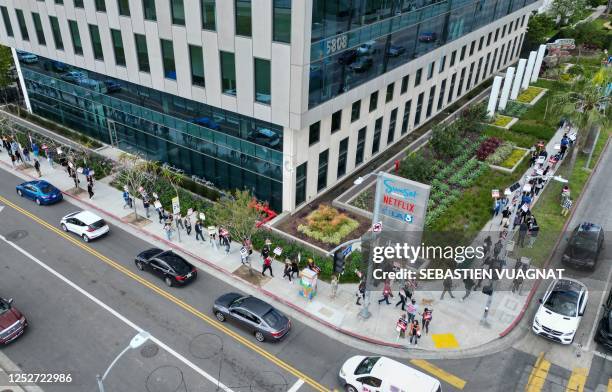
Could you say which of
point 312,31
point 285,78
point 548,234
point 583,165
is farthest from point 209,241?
point 583,165

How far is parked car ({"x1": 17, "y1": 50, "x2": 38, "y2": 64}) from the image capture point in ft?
140

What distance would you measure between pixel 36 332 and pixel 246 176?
596 inches

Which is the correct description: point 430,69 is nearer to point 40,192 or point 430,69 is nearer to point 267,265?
point 267,265

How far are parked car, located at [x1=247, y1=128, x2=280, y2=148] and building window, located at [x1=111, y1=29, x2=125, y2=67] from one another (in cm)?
1207

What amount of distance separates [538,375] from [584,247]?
941cm

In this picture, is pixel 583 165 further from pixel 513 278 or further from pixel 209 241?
pixel 209 241

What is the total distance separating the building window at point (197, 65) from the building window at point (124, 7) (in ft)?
20.8

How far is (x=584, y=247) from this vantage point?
A: 84.0ft

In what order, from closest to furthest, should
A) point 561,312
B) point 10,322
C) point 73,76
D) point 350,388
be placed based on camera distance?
point 350,388 < point 10,322 < point 561,312 < point 73,76

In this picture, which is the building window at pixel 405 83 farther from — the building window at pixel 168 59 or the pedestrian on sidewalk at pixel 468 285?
the pedestrian on sidewalk at pixel 468 285

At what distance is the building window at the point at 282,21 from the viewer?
77.7 feet

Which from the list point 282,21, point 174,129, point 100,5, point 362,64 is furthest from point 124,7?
point 362,64

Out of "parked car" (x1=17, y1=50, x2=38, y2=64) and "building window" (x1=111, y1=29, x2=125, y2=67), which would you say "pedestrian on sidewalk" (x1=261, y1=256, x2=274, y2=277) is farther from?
"parked car" (x1=17, y1=50, x2=38, y2=64)

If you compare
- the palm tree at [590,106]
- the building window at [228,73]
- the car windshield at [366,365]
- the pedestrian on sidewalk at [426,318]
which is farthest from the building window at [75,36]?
the palm tree at [590,106]
